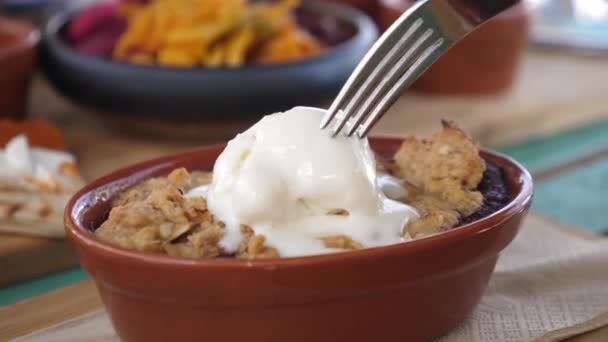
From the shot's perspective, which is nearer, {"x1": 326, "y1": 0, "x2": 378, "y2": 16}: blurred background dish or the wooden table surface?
the wooden table surface

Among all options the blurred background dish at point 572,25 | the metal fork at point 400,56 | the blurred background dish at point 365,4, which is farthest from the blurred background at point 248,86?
the metal fork at point 400,56

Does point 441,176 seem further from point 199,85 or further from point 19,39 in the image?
point 19,39

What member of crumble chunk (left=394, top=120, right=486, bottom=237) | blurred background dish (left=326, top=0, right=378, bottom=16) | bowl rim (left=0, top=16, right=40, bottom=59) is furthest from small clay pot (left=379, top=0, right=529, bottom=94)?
crumble chunk (left=394, top=120, right=486, bottom=237)

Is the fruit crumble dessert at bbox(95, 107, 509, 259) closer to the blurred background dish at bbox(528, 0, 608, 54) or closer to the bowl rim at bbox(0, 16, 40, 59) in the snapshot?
the bowl rim at bbox(0, 16, 40, 59)

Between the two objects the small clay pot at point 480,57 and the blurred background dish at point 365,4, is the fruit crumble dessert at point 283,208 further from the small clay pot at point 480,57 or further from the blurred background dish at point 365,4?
the blurred background dish at point 365,4

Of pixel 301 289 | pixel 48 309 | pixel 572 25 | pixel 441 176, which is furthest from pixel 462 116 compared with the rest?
pixel 301 289

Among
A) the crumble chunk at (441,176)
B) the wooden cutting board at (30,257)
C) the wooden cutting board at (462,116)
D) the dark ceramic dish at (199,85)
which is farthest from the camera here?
the wooden cutting board at (462,116)

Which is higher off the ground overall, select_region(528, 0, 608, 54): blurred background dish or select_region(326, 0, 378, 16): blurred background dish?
select_region(326, 0, 378, 16): blurred background dish
